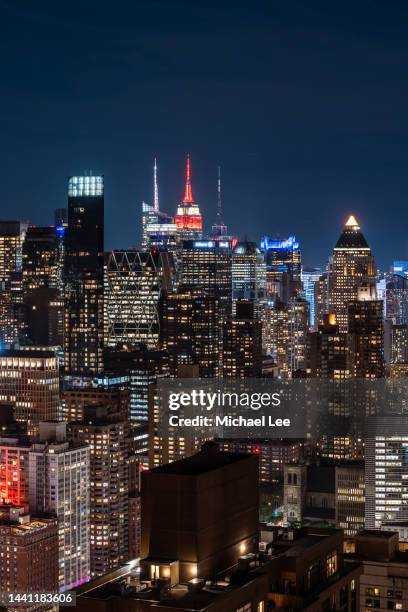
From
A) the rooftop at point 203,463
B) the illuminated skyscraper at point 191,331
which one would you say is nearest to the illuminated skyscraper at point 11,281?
the illuminated skyscraper at point 191,331

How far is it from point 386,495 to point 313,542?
35.5ft

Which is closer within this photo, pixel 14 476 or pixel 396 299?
pixel 14 476

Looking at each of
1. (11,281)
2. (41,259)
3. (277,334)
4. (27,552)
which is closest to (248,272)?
(41,259)

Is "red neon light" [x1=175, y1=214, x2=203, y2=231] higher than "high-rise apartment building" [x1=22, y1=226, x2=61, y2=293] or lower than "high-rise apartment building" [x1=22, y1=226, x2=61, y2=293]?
higher

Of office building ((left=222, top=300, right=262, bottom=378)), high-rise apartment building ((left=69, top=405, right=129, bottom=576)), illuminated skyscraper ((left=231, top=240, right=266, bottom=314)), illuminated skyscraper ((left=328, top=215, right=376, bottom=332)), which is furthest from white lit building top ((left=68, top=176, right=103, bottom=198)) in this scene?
high-rise apartment building ((left=69, top=405, right=129, bottom=576))

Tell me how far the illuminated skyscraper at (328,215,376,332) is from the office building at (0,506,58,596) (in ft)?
66.9

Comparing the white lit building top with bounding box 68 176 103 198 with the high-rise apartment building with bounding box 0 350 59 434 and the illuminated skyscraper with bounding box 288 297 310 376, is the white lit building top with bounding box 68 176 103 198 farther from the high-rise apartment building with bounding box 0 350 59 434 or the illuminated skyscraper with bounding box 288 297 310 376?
the high-rise apartment building with bounding box 0 350 59 434

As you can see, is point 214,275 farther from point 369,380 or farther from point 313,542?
point 313,542

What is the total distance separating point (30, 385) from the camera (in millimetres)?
22922

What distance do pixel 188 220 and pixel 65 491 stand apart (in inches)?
1165

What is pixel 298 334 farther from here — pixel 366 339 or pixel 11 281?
pixel 11 281

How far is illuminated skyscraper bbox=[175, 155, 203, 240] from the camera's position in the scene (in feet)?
149

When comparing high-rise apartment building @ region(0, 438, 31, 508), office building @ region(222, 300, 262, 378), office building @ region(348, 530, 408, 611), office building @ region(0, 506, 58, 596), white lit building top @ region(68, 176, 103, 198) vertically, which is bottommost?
office building @ region(0, 506, 58, 596)

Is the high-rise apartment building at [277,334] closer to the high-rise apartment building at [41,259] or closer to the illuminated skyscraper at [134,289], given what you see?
the illuminated skyscraper at [134,289]
